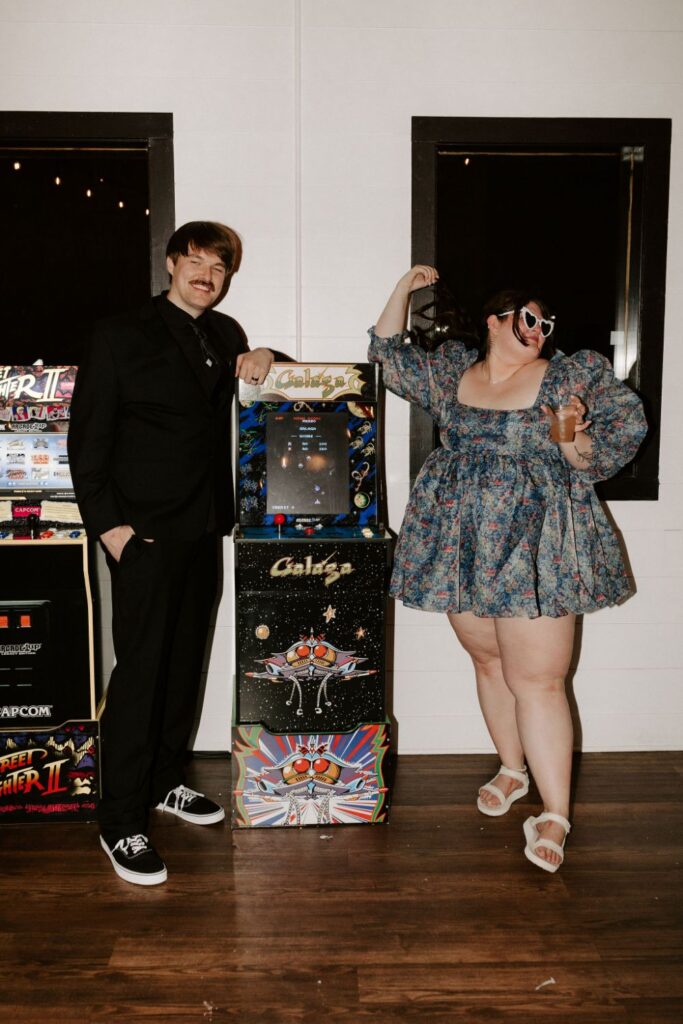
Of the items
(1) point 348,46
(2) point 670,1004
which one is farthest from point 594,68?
(2) point 670,1004

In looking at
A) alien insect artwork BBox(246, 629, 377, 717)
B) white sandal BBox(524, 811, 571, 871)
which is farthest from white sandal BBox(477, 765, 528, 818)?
alien insect artwork BBox(246, 629, 377, 717)

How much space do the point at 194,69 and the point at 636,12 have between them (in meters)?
1.62

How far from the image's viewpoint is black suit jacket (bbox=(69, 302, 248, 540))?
2.44 metres

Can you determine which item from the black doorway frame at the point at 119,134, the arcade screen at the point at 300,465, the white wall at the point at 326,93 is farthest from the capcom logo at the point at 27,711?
the black doorway frame at the point at 119,134

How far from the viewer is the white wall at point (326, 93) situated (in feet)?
10.00

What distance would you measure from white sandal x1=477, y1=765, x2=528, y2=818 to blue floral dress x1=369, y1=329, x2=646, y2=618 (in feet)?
2.39

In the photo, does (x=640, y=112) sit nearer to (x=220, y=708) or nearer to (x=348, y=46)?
(x=348, y=46)

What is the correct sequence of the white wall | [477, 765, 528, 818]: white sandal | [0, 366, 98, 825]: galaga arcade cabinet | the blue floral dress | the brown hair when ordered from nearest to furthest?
the blue floral dress
the brown hair
[0, 366, 98, 825]: galaga arcade cabinet
[477, 765, 528, 818]: white sandal
the white wall

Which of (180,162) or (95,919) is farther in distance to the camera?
(180,162)

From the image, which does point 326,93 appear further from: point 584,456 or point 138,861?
point 138,861

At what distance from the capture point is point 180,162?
3100 millimetres

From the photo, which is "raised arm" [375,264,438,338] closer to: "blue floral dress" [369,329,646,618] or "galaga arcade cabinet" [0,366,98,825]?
"blue floral dress" [369,329,646,618]

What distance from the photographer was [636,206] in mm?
3262

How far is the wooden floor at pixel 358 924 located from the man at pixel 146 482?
0.21 m
